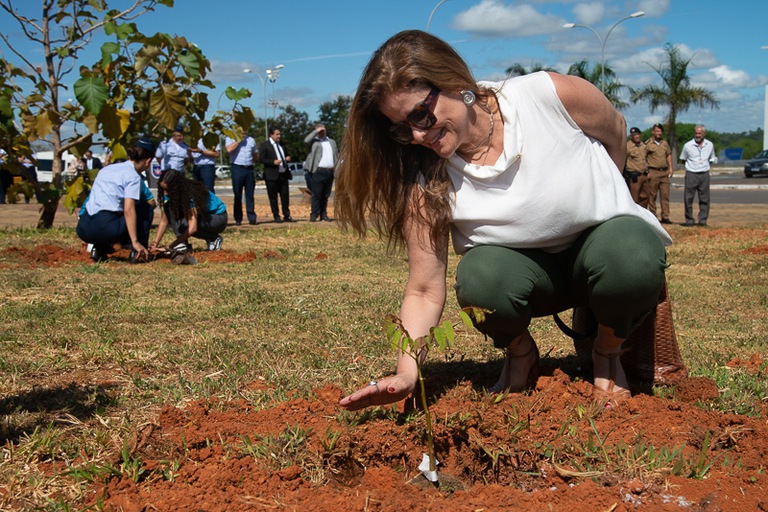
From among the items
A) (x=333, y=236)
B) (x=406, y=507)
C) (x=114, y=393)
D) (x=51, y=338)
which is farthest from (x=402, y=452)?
(x=333, y=236)

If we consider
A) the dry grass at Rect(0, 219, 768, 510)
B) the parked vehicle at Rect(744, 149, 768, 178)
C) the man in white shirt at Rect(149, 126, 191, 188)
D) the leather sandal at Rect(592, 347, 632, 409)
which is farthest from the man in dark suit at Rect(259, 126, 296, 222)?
the parked vehicle at Rect(744, 149, 768, 178)

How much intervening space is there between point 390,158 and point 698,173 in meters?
13.6

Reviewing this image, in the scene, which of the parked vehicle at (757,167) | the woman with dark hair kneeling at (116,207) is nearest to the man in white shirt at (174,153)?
the woman with dark hair kneeling at (116,207)

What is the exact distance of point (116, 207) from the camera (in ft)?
28.9

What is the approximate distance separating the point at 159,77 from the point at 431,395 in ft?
30.1

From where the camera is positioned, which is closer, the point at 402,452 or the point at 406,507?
the point at 406,507

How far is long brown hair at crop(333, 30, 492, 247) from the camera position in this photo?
2.72m

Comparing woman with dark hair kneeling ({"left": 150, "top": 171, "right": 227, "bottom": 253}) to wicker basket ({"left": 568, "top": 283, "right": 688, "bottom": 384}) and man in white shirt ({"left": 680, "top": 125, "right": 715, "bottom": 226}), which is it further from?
man in white shirt ({"left": 680, "top": 125, "right": 715, "bottom": 226})

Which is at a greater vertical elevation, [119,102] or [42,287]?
[119,102]

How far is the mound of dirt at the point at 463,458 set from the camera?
222 cm

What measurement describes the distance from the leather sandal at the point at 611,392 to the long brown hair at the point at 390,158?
2.62ft

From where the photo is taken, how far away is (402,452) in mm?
2555

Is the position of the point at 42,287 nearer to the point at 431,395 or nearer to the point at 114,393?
the point at 114,393

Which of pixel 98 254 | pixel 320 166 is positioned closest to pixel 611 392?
pixel 98 254
